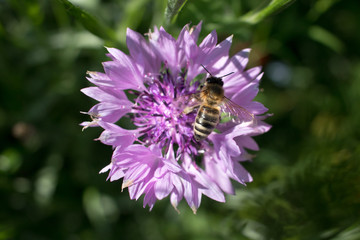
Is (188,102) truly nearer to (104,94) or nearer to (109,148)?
(104,94)

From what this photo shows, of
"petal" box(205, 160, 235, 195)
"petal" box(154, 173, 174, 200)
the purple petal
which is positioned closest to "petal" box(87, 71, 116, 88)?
the purple petal

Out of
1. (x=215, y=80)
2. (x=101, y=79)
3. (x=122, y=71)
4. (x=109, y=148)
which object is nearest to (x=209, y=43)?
(x=215, y=80)

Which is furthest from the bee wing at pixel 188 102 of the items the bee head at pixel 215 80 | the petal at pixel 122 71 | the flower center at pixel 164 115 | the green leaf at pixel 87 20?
the green leaf at pixel 87 20

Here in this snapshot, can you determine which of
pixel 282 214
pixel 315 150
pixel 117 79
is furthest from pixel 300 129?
pixel 117 79

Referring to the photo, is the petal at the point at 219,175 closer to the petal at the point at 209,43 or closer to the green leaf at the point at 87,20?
the petal at the point at 209,43

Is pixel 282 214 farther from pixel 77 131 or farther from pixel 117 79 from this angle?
pixel 77 131
